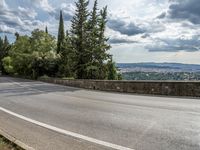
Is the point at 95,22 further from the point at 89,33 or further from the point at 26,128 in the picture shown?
the point at 26,128

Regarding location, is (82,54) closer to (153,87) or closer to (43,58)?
(43,58)

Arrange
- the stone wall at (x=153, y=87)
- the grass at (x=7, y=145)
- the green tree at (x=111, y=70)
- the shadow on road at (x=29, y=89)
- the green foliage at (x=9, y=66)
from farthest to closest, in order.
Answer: the green foliage at (x=9, y=66) → the green tree at (x=111, y=70) → the shadow on road at (x=29, y=89) → the stone wall at (x=153, y=87) → the grass at (x=7, y=145)

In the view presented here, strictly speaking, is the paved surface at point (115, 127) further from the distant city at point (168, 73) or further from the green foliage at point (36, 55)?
the green foliage at point (36, 55)

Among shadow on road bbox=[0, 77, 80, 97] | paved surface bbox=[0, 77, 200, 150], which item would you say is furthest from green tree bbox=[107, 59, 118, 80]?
paved surface bbox=[0, 77, 200, 150]

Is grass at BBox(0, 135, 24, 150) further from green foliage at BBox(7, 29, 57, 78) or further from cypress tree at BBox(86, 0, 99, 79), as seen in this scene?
green foliage at BBox(7, 29, 57, 78)

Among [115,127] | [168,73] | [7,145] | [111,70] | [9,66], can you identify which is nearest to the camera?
[7,145]

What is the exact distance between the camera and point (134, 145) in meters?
Result: 5.98

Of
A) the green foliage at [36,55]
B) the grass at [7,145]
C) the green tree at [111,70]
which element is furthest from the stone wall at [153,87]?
the green foliage at [36,55]

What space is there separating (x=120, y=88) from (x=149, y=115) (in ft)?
34.2

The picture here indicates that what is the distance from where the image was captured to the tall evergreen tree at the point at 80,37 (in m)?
47.8

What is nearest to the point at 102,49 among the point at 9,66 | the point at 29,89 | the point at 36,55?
the point at 36,55

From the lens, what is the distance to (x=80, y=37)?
4809 centimetres

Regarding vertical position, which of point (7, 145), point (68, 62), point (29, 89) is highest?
point (68, 62)

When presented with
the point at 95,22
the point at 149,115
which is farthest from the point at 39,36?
the point at 149,115
